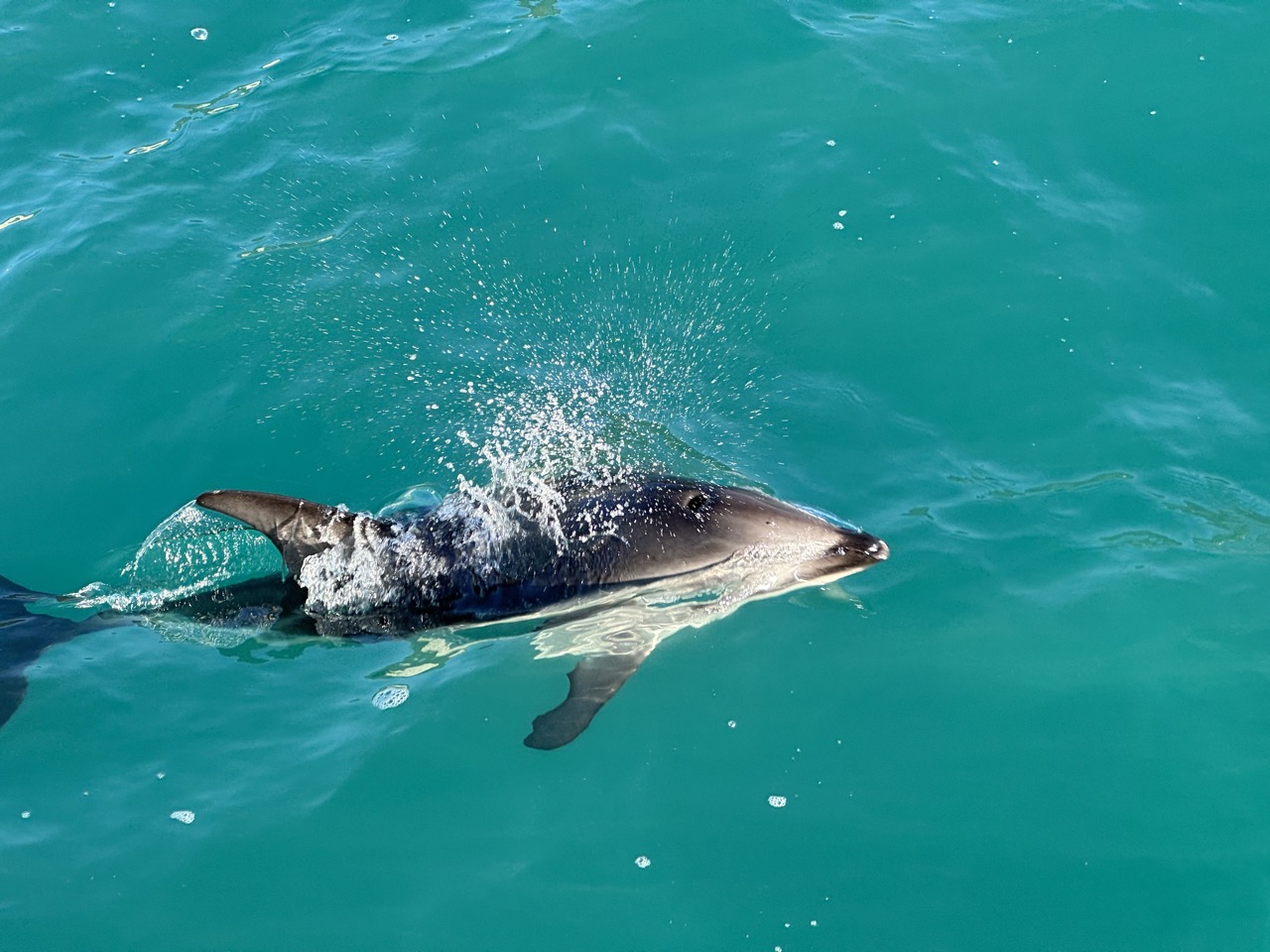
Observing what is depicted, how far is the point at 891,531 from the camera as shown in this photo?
923 cm

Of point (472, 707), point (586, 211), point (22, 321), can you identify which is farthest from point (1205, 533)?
point (22, 321)

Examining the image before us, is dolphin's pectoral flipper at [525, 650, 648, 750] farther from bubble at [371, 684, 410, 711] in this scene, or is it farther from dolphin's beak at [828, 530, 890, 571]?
dolphin's beak at [828, 530, 890, 571]

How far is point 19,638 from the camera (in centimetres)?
865

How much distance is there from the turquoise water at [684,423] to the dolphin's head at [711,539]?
1.12 ft

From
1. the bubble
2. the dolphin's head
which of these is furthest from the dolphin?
the bubble

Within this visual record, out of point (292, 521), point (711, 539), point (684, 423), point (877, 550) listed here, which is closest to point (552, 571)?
point (711, 539)

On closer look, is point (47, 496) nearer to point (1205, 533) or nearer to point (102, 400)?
point (102, 400)

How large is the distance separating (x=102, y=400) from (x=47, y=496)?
3.91 ft

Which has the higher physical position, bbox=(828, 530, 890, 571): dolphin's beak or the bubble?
bbox=(828, 530, 890, 571): dolphin's beak

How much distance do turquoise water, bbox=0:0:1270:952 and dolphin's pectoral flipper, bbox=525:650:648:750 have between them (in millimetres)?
208

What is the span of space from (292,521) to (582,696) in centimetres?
253

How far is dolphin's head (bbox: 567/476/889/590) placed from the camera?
28.3 feet

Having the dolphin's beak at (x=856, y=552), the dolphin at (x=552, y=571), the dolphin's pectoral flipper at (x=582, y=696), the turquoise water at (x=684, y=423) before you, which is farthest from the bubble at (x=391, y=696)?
the dolphin's beak at (x=856, y=552)

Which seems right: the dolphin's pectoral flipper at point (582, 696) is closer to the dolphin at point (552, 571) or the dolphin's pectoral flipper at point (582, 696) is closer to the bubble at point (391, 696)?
the dolphin at point (552, 571)
